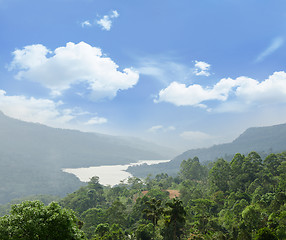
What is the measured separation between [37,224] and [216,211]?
54.9m

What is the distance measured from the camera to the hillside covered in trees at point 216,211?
34.4 meters

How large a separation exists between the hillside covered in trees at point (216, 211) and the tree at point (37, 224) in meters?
0.96

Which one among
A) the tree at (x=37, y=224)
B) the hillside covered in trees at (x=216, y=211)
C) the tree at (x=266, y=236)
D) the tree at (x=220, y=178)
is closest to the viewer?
the tree at (x=37, y=224)

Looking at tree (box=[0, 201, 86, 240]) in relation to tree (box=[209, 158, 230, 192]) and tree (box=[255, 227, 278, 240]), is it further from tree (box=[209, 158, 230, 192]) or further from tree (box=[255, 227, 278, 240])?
tree (box=[209, 158, 230, 192])

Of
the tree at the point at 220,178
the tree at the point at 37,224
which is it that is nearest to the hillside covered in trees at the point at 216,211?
the tree at the point at 220,178

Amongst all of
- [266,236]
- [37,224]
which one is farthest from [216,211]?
[37,224]

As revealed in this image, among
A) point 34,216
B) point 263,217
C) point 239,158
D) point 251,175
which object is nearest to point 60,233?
point 34,216

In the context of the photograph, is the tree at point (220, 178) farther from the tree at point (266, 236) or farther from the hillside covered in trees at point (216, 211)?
the tree at point (266, 236)

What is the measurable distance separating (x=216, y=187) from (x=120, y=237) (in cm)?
4275

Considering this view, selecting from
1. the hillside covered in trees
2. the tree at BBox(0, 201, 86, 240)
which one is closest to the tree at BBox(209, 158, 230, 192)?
the hillside covered in trees

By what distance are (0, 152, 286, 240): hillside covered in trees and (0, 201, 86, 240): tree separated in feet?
3.14

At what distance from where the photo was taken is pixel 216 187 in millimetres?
76438

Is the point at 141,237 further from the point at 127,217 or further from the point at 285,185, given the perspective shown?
the point at 285,185

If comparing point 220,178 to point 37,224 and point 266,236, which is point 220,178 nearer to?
point 266,236
